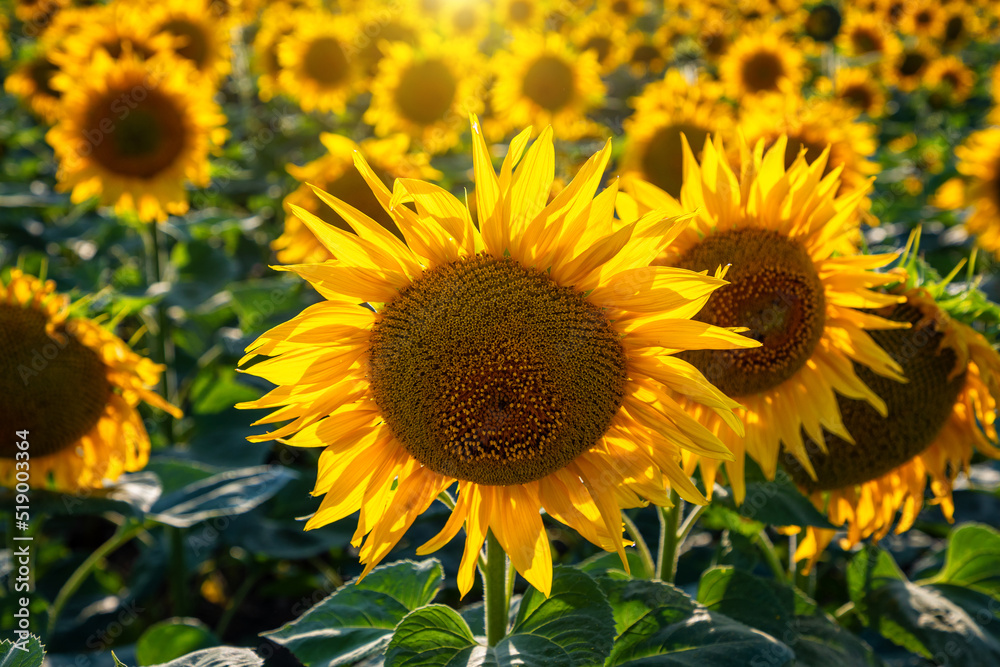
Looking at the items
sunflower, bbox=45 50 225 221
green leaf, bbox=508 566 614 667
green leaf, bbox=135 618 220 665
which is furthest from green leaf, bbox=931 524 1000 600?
sunflower, bbox=45 50 225 221

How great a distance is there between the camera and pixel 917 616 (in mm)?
1982

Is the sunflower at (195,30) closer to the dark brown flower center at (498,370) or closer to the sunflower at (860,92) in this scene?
the dark brown flower center at (498,370)

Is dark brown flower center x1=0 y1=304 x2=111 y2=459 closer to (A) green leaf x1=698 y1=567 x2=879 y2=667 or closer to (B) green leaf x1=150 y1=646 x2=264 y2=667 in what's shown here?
(B) green leaf x1=150 y1=646 x2=264 y2=667

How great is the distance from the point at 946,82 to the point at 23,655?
364 inches

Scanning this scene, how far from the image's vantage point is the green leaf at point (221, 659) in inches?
57.9

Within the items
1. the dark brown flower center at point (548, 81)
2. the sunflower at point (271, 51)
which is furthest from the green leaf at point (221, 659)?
the sunflower at point (271, 51)

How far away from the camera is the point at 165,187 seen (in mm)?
4043

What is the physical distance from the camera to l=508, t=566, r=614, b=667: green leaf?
1.37 metres

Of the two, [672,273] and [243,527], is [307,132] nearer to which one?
[243,527]

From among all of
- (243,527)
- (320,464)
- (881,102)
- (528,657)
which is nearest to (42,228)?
(243,527)

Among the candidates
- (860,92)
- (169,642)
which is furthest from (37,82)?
(860,92)

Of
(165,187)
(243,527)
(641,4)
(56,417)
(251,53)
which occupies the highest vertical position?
(641,4)

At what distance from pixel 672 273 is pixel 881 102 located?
6.93 m

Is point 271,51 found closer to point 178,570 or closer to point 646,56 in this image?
point 646,56
